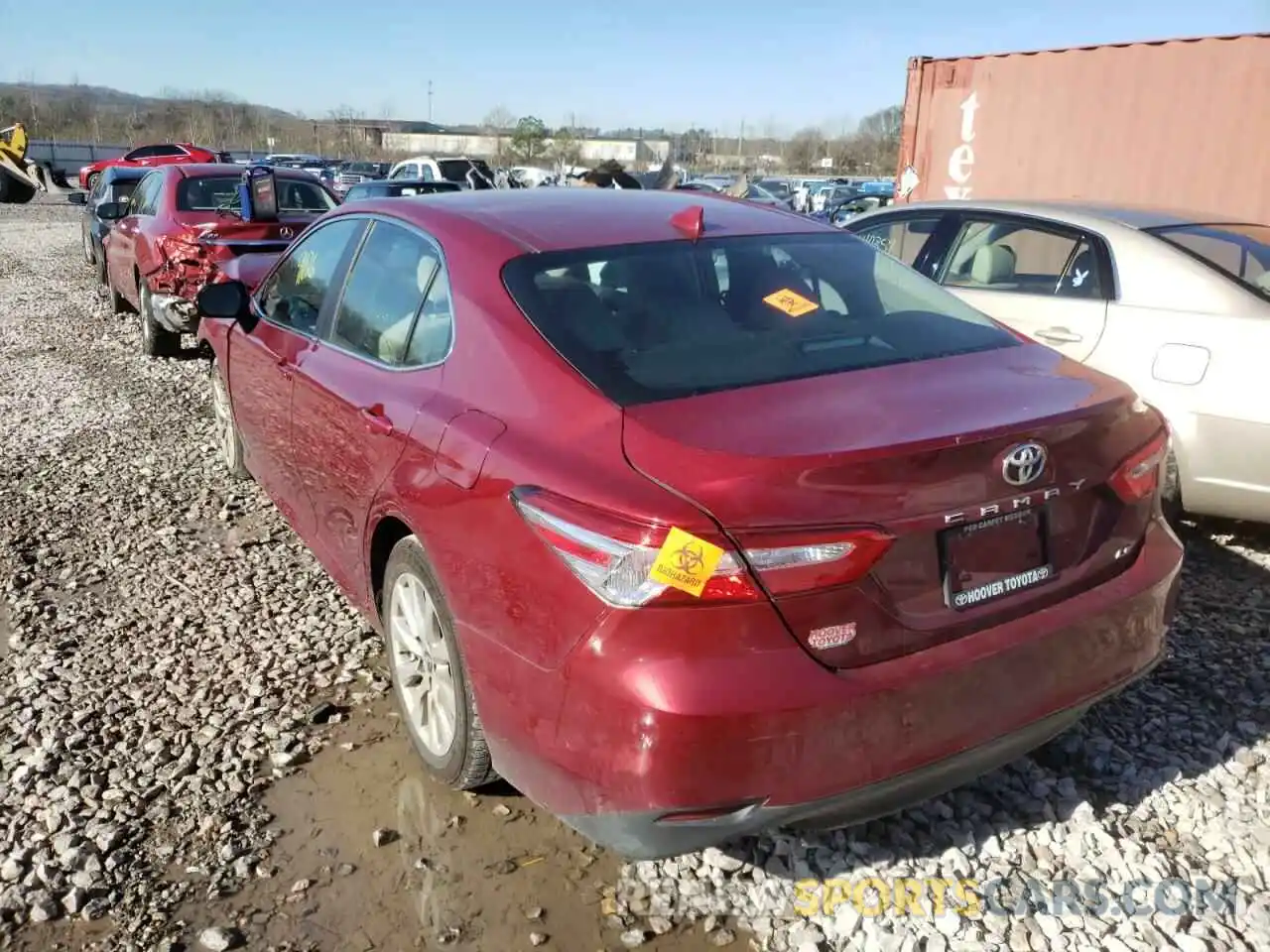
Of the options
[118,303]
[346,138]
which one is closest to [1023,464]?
[118,303]

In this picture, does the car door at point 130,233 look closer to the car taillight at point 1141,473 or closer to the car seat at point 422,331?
the car seat at point 422,331

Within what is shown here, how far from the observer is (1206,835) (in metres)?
2.78

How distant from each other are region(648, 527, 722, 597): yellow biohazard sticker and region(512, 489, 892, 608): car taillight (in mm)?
10

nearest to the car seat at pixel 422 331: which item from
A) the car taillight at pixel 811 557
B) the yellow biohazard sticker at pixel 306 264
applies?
the yellow biohazard sticker at pixel 306 264

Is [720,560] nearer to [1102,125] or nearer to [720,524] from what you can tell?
[720,524]

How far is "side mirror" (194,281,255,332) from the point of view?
4.39 metres

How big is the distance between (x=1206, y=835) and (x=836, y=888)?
1039mm

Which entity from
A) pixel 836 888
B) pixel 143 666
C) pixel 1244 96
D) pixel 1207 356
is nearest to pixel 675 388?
pixel 836 888

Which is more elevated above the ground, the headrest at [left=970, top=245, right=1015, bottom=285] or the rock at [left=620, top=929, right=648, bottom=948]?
the headrest at [left=970, top=245, right=1015, bottom=285]

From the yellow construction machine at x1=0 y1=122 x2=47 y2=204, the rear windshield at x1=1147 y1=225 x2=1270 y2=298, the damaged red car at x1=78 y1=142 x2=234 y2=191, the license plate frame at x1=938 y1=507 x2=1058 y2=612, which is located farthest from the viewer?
the yellow construction machine at x1=0 y1=122 x2=47 y2=204

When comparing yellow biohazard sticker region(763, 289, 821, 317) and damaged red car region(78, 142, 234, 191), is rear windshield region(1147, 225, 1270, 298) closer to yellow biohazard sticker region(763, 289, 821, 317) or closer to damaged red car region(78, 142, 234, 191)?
yellow biohazard sticker region(763, 289, 821, 317)

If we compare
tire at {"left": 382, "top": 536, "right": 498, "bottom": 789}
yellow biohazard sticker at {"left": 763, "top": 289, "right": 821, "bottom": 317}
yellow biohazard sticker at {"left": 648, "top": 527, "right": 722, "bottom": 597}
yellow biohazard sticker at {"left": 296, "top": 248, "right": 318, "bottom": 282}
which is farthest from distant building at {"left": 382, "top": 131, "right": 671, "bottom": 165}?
yellow biohazard sticker at {"left": 648, "top": 527, "right": 722, "bottom": 597}

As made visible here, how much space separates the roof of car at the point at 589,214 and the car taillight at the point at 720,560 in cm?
114

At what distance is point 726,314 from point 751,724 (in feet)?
4.12
